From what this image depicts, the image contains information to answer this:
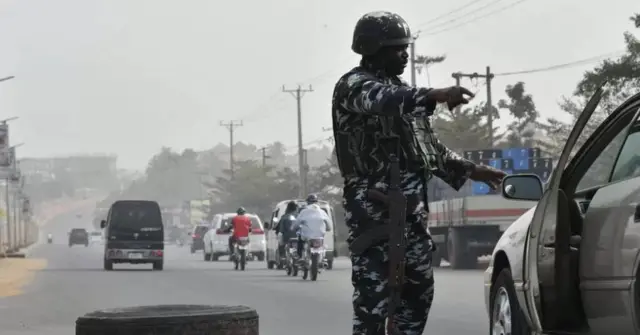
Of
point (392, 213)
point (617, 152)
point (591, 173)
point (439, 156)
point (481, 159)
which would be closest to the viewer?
point (392, 213)

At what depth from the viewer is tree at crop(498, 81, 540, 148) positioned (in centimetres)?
7988

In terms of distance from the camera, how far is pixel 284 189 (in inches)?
4456

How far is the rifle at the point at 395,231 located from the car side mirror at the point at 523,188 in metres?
1.56

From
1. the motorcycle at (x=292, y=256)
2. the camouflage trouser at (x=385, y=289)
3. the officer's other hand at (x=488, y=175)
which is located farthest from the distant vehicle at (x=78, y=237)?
the camouflage trouser at (x=385, y=289)

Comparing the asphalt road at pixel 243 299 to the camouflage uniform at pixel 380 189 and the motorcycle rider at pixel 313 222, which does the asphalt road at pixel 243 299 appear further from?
the camouflage uniform at pixel 380 189

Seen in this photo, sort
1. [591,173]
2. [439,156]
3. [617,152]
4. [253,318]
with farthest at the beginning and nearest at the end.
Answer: [591,173], [617,152], [439,156], [253,318]

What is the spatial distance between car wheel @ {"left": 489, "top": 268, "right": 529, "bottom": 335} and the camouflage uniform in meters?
1.74

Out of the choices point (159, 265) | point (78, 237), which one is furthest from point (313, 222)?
point (78, 237)

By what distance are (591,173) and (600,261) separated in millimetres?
1177

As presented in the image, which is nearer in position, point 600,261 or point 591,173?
point 600,261

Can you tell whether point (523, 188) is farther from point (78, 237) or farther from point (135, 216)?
point (78, 237)

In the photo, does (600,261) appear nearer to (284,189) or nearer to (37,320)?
(37,320)

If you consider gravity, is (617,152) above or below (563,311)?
above

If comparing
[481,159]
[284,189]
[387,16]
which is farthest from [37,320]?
[284,189]
